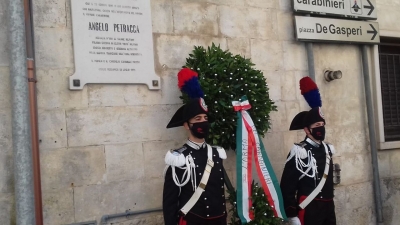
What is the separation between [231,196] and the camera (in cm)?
498

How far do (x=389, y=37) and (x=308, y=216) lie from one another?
11.4ft

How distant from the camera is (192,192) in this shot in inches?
168

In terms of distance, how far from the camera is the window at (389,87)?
23.5 ft

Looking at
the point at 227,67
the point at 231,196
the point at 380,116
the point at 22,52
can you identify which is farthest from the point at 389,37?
the point at 22,52

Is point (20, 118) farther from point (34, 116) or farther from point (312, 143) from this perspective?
point (312, 143)

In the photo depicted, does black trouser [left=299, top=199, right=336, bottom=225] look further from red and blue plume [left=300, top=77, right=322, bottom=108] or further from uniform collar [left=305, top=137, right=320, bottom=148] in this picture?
red and blue plume [left=300, top=77, right=322, bottom=108]

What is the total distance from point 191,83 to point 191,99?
0.50 ft

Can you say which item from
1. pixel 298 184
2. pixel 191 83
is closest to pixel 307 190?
pixel 298 184

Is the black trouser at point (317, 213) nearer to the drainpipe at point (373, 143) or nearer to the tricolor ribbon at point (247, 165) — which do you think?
the tricolor ribbon at point (247, 165)

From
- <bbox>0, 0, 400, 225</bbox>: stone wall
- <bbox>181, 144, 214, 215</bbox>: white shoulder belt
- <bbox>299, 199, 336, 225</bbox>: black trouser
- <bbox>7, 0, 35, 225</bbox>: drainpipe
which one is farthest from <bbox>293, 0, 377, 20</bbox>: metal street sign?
<bbox>7, 0, 35, 225</bbox>: drainpipe

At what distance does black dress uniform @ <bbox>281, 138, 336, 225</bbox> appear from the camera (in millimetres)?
4965

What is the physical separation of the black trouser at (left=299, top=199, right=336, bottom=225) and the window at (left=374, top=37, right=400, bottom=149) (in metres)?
2.38

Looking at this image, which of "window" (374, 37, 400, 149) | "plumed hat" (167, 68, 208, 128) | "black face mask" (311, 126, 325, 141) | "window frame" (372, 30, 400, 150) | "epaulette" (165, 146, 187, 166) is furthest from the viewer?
"window" (374, 37, 400, 149)

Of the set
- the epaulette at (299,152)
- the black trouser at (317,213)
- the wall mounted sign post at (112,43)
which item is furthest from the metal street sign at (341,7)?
the black trouser at (317,213)
